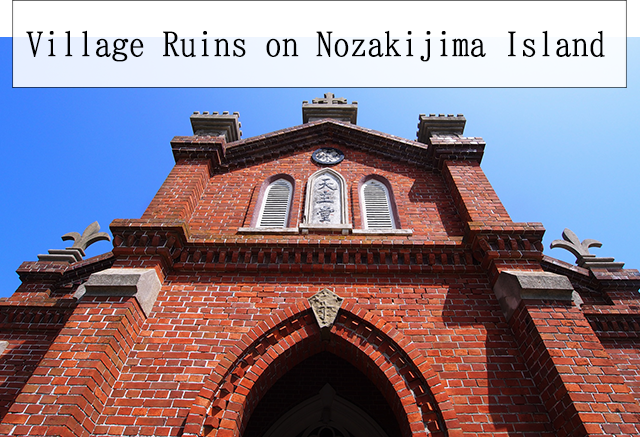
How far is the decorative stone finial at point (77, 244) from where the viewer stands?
803cm

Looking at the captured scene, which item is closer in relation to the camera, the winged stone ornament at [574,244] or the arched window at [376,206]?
the arched window at [376,206]

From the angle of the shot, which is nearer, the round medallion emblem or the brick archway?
the brick archway

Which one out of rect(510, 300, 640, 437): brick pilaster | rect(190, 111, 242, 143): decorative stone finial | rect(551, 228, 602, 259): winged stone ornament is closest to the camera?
rect(510, 300, 640, 437): brick pilaster

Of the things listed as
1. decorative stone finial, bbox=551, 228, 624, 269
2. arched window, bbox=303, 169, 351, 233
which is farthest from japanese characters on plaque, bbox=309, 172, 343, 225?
decorative stone finial, bbox=551, 228, 624, 269

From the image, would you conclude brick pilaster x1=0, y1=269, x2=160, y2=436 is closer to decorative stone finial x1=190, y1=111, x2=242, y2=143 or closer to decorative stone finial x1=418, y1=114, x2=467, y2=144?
decorative stone finial x1=190, y1=111, x2=242, y2=143

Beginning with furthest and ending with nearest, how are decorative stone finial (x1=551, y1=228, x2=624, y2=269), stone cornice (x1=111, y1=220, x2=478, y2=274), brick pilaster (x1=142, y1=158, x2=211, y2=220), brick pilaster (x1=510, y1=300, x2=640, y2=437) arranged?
decorative stone finial (x1=551, y1=228, x2=624, y2=269) → brick pilaster (x1=142, y1=158, x2=211, y2=220) → stone cornice (x1=111, y1=220, x2=478, y2=274) → brick pilaster (x1=510, y1=300, x2=640, y2=437)

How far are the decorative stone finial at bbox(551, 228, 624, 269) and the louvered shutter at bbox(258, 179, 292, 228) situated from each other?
6257 mm

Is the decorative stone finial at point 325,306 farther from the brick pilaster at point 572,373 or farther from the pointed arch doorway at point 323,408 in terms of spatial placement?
the brick pilaster at point 572,373

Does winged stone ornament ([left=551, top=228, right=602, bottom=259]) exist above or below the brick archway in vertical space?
above

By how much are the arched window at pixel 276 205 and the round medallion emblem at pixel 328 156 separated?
1061mm

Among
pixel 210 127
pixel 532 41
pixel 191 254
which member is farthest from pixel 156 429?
pixel 532 41

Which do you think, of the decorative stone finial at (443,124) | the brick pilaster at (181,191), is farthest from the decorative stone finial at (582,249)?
the brick pilaster at (181,191)

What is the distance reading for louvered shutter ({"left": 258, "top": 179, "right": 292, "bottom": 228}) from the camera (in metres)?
7.49

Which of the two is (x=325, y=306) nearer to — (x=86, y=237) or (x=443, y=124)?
(x=443, y=124)
